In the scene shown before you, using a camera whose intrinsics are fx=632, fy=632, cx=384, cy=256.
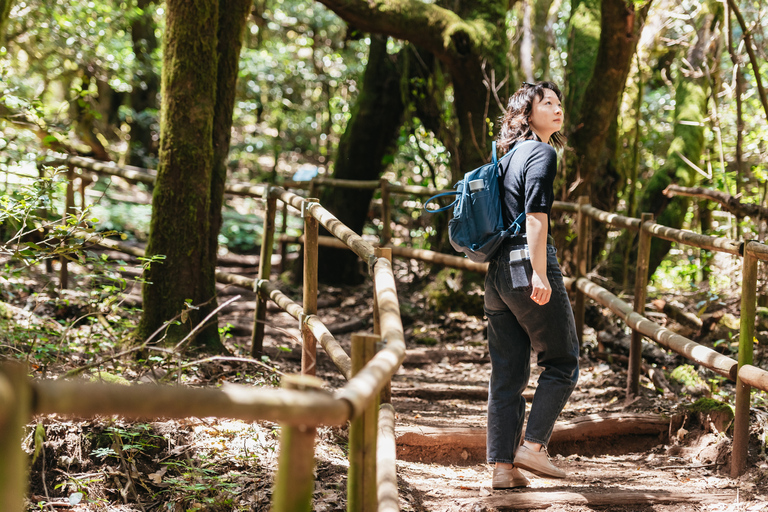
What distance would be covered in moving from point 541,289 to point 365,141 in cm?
544

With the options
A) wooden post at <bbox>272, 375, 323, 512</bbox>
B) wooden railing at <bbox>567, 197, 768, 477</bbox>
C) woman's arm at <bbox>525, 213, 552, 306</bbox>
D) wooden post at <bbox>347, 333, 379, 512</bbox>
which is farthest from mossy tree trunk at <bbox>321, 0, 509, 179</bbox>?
wooden post at <bbox>272, 375, 323, 512</bbox>

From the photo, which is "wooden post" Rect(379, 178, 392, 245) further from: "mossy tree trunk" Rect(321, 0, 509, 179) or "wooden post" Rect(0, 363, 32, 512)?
"wooden post" Rect(0, 363, 32, 512)

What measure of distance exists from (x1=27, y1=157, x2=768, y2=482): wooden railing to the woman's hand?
2.61ft

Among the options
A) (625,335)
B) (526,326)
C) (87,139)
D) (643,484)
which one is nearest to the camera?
(526,326)

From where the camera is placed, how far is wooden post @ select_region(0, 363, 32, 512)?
931mm

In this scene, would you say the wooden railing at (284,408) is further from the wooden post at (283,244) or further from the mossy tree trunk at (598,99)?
the wooden post at (283,244)

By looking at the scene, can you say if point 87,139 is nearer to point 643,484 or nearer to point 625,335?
point 625,335

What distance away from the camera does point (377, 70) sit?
24.5 feet

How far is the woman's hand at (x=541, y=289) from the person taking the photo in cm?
230

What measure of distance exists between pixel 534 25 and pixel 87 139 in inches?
296

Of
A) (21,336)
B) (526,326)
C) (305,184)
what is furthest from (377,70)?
(526,326)

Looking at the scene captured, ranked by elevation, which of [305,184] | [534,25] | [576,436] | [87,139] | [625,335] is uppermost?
[534,25]

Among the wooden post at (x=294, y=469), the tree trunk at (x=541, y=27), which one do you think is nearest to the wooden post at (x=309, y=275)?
the wooden post at (x=294, y=469)

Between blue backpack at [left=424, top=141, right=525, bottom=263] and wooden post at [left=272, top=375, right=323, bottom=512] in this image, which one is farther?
blue backpack at [left=424, top=141, right=525, bottom=263]
